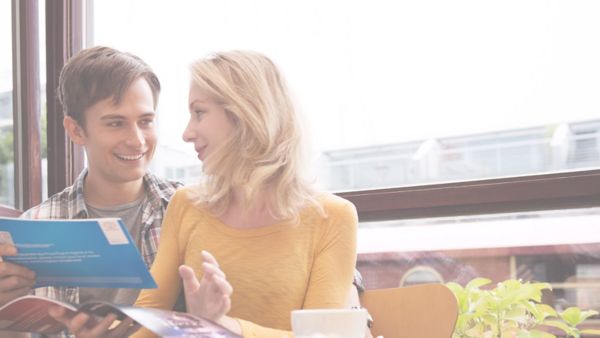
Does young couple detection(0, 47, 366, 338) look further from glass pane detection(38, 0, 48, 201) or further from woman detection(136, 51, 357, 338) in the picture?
glass pane detection(38, 0, 48, 201)

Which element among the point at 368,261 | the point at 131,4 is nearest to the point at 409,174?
the point at 368,261

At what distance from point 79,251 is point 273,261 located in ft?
1.27

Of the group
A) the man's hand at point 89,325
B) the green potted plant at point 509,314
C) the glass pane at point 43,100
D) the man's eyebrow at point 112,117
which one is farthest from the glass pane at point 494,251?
the glass pane at point 43,100

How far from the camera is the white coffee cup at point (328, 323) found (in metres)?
0.88

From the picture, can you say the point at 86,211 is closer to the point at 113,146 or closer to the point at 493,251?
the point at 113,146

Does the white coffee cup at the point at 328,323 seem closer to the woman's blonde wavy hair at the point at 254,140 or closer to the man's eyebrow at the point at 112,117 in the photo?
the woman's blonde wavy hair at the point at 254,140

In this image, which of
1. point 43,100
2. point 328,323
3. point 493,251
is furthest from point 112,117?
point 328,323

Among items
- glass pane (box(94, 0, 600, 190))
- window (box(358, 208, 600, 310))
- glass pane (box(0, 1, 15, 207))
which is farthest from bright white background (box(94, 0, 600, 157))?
glass pane (box(0, 1, 15, 207))

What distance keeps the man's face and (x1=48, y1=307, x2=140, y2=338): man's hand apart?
67 cm

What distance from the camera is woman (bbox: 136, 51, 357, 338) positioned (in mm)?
1424

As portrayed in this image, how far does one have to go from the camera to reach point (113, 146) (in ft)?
5.91

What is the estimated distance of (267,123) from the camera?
1479 millimetres

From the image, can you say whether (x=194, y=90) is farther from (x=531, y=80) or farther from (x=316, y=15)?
(x=531, y=80)

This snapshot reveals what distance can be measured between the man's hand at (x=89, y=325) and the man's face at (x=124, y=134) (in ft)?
2.20
